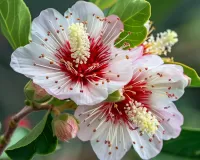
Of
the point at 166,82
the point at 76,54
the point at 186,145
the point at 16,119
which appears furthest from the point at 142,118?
the point at 186,145

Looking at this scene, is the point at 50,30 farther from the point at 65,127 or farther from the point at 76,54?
the point at 65,127

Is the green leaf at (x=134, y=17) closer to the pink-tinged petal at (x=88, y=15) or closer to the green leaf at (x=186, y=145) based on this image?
the pink-tinged petal at (x=88, y=15)

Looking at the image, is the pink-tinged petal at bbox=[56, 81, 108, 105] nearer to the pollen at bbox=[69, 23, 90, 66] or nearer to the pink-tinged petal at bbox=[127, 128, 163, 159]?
the pollen at bbox=[69, 23, 90, 66]

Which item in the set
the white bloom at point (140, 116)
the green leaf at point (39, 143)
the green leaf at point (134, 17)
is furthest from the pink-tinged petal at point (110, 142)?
the green leaf at point (134, 17)

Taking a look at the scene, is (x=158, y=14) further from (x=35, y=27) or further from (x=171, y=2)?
(x=35, y=27)

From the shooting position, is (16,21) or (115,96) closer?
(115,96)

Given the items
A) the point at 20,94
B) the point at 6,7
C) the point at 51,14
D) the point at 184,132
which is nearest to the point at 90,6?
the point at 51,14
